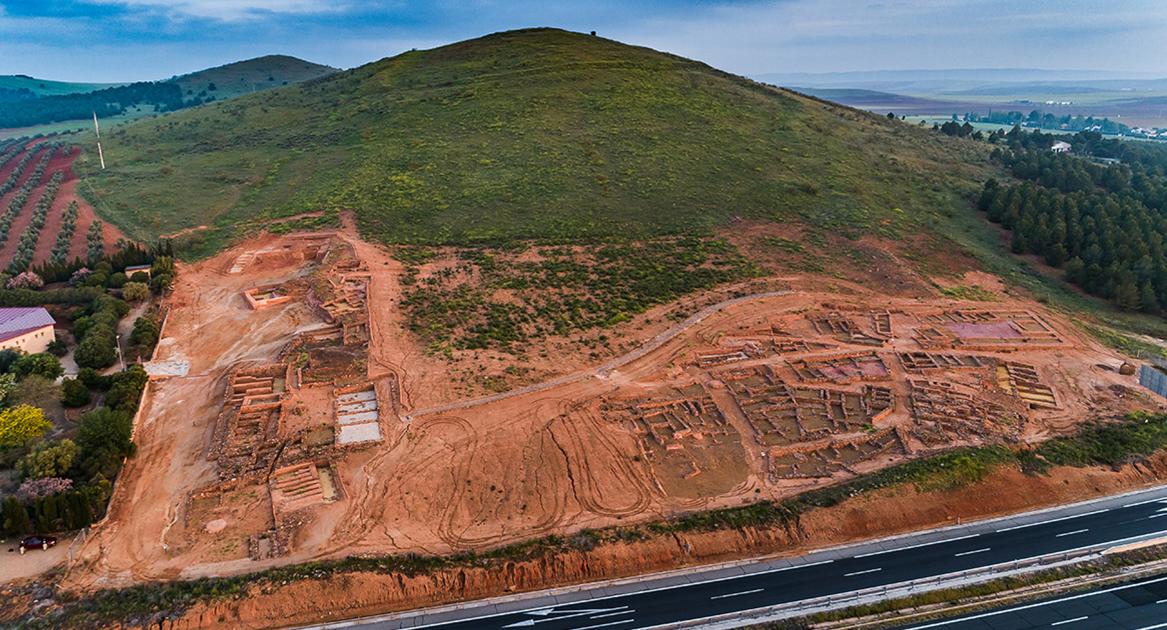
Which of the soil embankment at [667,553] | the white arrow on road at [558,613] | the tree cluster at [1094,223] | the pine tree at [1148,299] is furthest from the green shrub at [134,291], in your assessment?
the pine tree at [1148,299]

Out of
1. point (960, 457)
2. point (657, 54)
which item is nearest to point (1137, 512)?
point (960, 457)

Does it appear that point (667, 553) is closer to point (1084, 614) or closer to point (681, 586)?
point (681, 586)

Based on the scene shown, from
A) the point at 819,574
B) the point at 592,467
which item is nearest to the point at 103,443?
the point at 592,467

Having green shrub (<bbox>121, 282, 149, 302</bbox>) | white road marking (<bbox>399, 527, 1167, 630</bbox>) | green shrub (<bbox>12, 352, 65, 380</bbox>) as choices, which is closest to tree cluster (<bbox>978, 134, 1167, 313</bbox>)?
white road marking (<bbox>399, 527, 1167, 630</bbox>)

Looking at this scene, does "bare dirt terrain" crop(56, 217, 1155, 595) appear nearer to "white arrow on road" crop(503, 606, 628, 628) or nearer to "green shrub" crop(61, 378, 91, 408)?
"green shrub" crop(61, 378, 91, 408)

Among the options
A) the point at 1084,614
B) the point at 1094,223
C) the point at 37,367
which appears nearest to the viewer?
the point at 1084,614

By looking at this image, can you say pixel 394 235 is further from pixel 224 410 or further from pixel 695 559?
pixel 695 559
